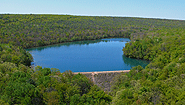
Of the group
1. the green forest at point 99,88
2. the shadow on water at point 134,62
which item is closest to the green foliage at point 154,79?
the green forest at point 99,88

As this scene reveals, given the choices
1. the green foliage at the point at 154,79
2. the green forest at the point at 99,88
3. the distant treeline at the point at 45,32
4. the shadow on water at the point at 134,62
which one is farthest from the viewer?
the distant treeline at the point at 45,32

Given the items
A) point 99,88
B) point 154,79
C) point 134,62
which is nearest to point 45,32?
point 134,62

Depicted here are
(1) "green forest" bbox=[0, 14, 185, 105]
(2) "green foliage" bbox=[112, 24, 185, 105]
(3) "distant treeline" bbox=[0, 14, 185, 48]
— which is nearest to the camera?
(1) "green forest" bbox=[0, 14, 185, 105]

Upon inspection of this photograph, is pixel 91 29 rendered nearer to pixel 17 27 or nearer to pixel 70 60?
pixel 17 27

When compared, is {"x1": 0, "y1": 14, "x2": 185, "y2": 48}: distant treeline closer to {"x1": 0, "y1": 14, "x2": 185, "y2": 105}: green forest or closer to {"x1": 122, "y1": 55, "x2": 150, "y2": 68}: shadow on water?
{"x1": 0, "y1": 14, "x2": 185, "y2": 105}: green forest

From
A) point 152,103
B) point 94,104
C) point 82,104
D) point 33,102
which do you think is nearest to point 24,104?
point 33,102

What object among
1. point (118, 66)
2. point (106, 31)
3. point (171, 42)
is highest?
point (106, 31)

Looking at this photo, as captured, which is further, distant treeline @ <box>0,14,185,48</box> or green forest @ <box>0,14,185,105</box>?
distant treeline @ <box>0,14,185,48</box>

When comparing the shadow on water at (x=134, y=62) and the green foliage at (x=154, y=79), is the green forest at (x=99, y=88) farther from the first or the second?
the shadow on water at (x=134, y=62)

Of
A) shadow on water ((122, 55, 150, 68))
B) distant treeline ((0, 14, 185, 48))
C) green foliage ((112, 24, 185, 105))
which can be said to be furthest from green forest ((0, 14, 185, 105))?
distant treeline ((0, 14, 185, 48))

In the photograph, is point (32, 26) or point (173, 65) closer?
point (173, 65)

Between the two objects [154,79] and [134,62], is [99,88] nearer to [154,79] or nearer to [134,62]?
[154,79]
